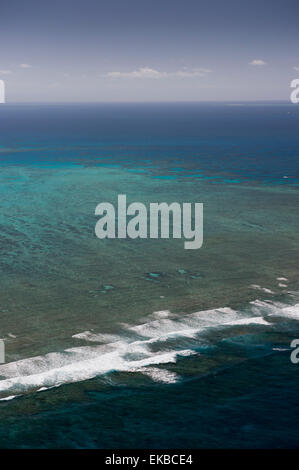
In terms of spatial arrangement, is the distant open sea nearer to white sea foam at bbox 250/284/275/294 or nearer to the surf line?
white sea foam at bbox 250/284/275/294

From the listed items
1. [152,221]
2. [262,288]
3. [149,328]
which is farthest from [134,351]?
[152,221]

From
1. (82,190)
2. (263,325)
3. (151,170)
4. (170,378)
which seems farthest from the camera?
(151,170)

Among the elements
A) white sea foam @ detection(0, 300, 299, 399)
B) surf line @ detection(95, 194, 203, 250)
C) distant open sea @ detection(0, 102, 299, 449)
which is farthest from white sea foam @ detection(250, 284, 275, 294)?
surf line @ detection(95, 194, 203, 250)

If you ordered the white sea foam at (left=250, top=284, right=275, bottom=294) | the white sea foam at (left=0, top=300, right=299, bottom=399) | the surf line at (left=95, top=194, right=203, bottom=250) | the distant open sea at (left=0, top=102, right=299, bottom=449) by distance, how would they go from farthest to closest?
the surf line at (left=95, top=194, right=203, bottom=250), the white sea foam at (left=250, top=284, right=275, bottom=294), the white sea foam at (left=0, top=300, right=299, bottom=399), the distant open sea at (left=0, top=102, right=299, bottom=449)

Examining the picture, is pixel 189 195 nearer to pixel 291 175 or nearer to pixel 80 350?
pixel 291 175

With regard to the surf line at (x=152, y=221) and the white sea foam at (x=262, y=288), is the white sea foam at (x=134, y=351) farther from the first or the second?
the surf line at (x=152, y=221)

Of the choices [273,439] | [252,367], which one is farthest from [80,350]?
[273,439]
